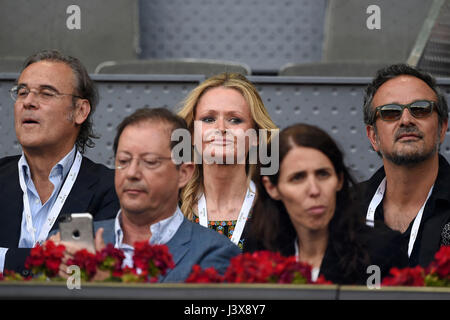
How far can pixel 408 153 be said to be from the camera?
2.63 m

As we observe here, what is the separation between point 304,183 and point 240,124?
2.29ft

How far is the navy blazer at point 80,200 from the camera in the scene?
258 cm

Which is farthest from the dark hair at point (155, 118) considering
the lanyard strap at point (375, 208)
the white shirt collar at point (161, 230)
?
the lanyard strap at point (375, 208)

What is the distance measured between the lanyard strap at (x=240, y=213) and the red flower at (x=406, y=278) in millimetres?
704

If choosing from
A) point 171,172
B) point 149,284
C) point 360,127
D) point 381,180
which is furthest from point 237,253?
point 360,127

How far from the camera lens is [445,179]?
105 inches

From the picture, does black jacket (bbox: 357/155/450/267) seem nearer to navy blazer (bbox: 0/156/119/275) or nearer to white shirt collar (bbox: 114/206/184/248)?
white shirt collar (bbox: 114/206/184/248)

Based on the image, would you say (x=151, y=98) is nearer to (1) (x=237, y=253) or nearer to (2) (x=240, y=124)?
(2) (x=240, y=124)

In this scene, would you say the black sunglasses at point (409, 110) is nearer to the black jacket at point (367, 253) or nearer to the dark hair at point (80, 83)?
the black jacket at point (367, 253)

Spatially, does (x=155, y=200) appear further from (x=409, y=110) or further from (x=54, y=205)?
(x=409, y=110)

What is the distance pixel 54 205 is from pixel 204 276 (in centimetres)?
80

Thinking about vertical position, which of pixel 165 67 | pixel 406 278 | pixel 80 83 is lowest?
pixel 406 278

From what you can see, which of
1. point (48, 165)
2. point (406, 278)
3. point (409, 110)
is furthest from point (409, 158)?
point (48, 165)

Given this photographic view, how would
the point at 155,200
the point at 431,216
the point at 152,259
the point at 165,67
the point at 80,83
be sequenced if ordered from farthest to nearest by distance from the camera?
the point at 165,67 < the point at 80,83 < the point at 431,216 < the point at 155,200 < the point at 152,259
